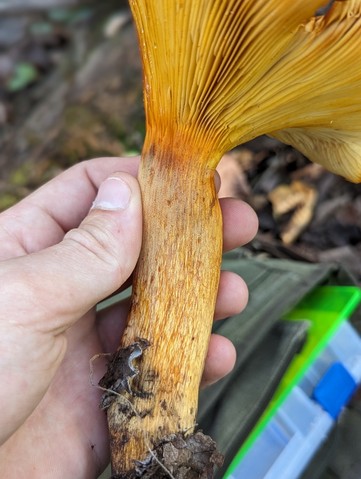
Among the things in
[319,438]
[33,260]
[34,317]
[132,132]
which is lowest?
[319,438]

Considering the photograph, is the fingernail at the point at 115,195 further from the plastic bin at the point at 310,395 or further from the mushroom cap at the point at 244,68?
the plastic bin at the point at 310,395

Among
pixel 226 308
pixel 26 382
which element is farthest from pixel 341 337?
pixel 26 382

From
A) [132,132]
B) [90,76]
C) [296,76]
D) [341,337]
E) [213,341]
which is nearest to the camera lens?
[296,76]

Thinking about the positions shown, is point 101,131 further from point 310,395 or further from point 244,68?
point 244,68

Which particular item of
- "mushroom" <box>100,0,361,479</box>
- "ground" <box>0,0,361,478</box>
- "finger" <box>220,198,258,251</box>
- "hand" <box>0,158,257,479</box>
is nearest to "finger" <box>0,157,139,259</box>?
"hand" <box>0,158,257,479</box>

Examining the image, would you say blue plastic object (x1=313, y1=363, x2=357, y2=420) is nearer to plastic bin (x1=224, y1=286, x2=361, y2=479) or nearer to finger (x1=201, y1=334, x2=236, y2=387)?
plastic bin (x1=224, y1=286, x2=361, y2=479)

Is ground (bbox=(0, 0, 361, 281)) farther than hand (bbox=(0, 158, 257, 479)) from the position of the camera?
Yes

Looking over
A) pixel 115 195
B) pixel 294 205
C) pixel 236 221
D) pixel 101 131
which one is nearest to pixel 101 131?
pixel 101 131

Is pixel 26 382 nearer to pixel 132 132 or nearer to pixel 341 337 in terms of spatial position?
pixel 341 337

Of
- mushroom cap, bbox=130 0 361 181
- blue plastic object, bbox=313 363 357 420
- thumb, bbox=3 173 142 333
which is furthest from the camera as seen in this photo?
blue plastic object, bbox=313 363 357 420
